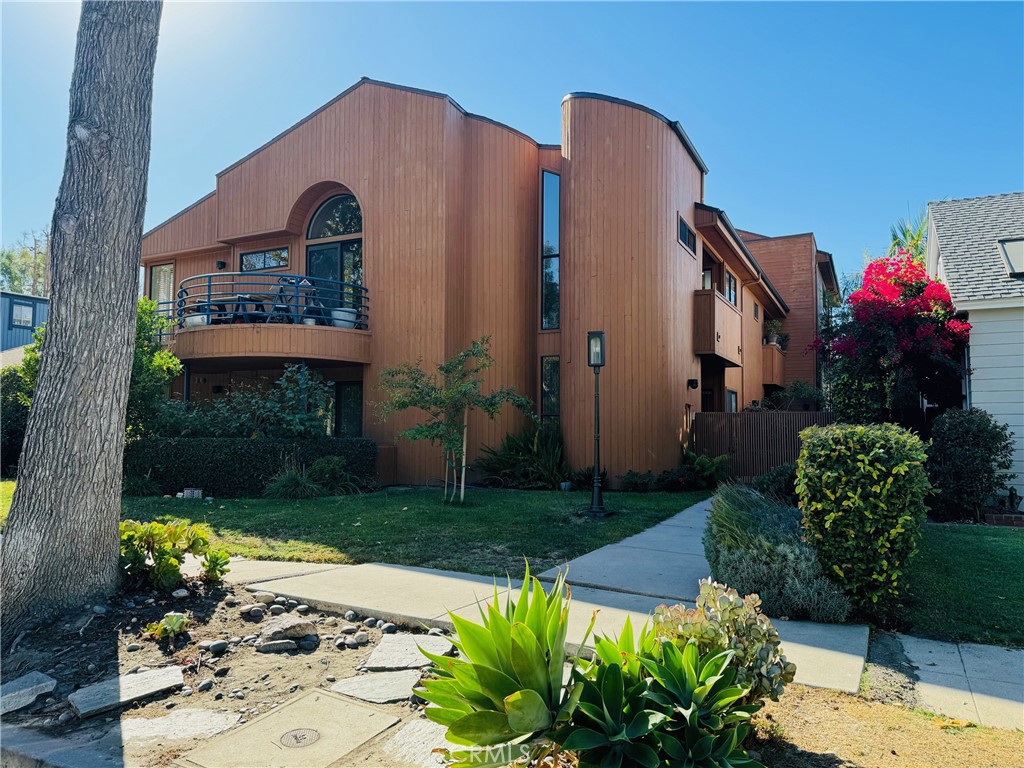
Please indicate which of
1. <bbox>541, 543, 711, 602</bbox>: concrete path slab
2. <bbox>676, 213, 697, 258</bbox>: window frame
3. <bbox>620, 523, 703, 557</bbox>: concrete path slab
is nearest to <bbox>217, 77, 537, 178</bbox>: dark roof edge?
<bbox>676, 213, 697, 258</bbox>: window frame

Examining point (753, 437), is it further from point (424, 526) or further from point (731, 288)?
point (424, 526)

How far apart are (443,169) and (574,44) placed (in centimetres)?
494

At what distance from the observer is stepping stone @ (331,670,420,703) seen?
3.34m

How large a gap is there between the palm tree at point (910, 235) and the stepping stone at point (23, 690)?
845 inches

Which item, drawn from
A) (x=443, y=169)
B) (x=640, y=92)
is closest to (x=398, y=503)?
(x=443, y=169)

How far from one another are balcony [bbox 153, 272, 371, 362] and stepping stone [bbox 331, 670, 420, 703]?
1023cm

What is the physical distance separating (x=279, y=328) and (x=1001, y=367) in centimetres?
1256

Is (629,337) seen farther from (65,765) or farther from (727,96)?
(65,765)

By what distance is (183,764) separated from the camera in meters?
2.70

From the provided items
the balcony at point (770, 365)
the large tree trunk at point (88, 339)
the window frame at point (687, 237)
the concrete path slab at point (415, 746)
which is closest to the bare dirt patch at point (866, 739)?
the concrete path slab at point (415, 746)

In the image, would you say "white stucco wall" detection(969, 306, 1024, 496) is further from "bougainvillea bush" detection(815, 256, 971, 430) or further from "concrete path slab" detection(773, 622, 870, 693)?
"concrete path slab" detection(773, 622, 870, 693)

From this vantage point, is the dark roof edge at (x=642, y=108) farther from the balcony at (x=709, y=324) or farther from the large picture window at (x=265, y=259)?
the large picture window at (x=265, y=259)

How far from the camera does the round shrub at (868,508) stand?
15.0 ft

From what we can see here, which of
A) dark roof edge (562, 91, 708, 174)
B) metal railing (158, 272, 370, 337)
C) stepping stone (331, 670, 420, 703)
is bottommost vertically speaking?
stepping stone (331, 670, 420, 703)
